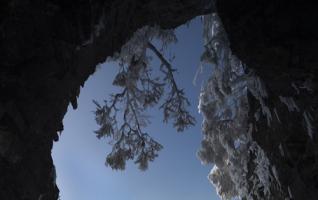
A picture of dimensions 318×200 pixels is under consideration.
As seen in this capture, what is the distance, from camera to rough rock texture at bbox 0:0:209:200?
221 inches

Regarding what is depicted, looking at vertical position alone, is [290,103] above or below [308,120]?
above

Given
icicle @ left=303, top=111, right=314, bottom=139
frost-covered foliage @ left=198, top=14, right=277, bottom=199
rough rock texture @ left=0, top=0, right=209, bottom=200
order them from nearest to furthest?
rough rock texture @ left=0, top=0, right=209, bottom=200 < icicle @ left=303, top=111, right=314, bottom=139 < frost-covered foliage @ left=198, top=14, right=277, bottom=199

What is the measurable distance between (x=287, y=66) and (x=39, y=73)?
427 cm

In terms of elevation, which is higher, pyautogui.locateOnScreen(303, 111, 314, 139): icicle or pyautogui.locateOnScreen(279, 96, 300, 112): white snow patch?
pyautogui.locateOnScreen(279, 96, 300, 112): white snow patch

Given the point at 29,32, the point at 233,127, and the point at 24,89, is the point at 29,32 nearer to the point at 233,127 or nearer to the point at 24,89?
the point at 24,89

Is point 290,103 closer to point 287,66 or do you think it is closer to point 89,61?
point 287,66

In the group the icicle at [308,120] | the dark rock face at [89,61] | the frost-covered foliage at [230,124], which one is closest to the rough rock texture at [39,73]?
the dark rock face at [89,61]

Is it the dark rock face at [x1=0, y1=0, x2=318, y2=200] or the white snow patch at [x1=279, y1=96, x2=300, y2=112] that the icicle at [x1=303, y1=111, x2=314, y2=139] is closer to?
the dark rock face at [x1=0, y1=0, x2=318, y2=200]

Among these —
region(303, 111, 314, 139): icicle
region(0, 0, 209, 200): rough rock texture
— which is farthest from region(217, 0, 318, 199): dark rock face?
region(0, 0, 209, 200): rough rock texture

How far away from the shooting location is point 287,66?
23.7 ft

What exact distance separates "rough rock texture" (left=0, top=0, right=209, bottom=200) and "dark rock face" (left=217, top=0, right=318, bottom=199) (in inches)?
89.2

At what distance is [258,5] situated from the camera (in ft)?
22.7

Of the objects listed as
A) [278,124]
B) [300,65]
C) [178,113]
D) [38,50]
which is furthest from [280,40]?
[178,113]

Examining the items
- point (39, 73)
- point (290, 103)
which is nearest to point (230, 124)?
point (290, 103)
